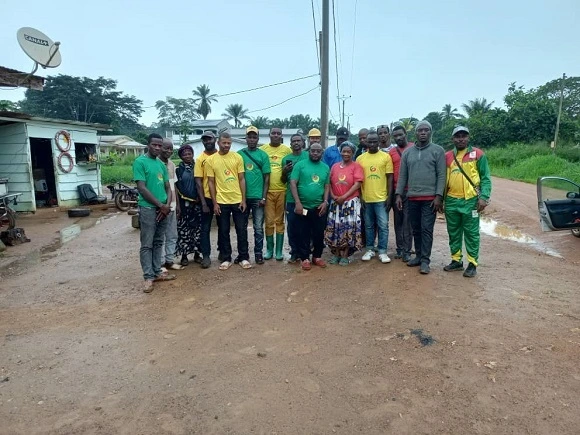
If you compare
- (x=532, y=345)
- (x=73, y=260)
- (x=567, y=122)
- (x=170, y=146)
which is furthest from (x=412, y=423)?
(x=567, y=122)

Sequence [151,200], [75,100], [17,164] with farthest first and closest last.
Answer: [75,100] < [17,164] < [151,200]

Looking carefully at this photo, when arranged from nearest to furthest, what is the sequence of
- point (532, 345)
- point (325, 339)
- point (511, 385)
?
point (511, 385) → point (532, 345) → point (325, 339)

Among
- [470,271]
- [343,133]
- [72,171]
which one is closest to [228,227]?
[343,133]

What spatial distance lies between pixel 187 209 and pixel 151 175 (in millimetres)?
940

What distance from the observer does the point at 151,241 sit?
482 cm

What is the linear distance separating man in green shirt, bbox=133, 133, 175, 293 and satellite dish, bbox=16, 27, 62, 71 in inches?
202

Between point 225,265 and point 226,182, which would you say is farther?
point 225,265

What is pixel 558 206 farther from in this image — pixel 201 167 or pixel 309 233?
pixel 201 167

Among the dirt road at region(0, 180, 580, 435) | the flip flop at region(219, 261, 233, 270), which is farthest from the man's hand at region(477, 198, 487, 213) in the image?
the flip flop at region(219, 261, 233, 270)

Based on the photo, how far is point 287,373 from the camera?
296 centimetres

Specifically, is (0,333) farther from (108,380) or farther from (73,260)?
(73,260)

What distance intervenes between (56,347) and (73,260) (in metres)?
3.57

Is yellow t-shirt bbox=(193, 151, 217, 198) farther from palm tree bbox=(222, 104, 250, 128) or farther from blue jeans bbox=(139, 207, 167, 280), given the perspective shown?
palm tree bbox=(222, 104, 250, 128)

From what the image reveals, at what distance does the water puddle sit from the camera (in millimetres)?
6758
